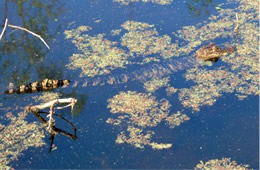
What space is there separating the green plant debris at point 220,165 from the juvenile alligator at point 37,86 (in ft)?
5.66

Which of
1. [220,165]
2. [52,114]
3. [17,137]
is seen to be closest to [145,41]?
[52,114]

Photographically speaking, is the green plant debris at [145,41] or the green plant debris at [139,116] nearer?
the green plant debris at [139,116]

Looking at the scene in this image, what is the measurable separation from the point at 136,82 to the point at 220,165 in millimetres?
1367

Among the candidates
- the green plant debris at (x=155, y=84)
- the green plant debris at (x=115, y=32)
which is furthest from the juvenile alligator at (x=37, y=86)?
the green plant debris at (x=115, y=32)

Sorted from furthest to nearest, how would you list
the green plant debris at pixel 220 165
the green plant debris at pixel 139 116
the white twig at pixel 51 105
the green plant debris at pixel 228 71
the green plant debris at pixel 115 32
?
the green plant debris at pixel 115 32 < the green plant debris at pixel 228 71 < the white twig at pixel 51 105 < the green plant debris at pixel 139 116 < the green plant debris at pixel 220 165

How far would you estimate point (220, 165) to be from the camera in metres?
3.67

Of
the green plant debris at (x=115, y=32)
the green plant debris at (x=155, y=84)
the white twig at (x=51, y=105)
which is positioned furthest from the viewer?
the green plant debris at (x=115, y=32)

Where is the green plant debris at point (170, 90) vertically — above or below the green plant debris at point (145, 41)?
below

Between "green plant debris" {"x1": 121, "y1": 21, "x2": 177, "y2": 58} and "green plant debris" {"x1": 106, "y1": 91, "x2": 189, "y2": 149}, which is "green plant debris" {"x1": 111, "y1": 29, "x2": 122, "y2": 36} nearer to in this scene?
"green plant debris" {"x1": 121, "y1": 21, "x2": 177, "y2": 58}

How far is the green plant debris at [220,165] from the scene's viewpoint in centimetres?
364

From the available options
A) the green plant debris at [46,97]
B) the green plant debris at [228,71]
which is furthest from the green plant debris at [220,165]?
the green plant debris at [46,97]

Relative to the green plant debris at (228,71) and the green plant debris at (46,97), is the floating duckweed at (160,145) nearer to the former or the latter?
the green plant debris at (228,71)

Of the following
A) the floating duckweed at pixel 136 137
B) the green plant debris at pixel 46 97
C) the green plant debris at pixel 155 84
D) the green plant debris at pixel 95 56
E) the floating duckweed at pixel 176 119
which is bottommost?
the floating duckweed at pixel 136 137

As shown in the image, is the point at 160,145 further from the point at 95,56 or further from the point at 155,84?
the point at 95,56
